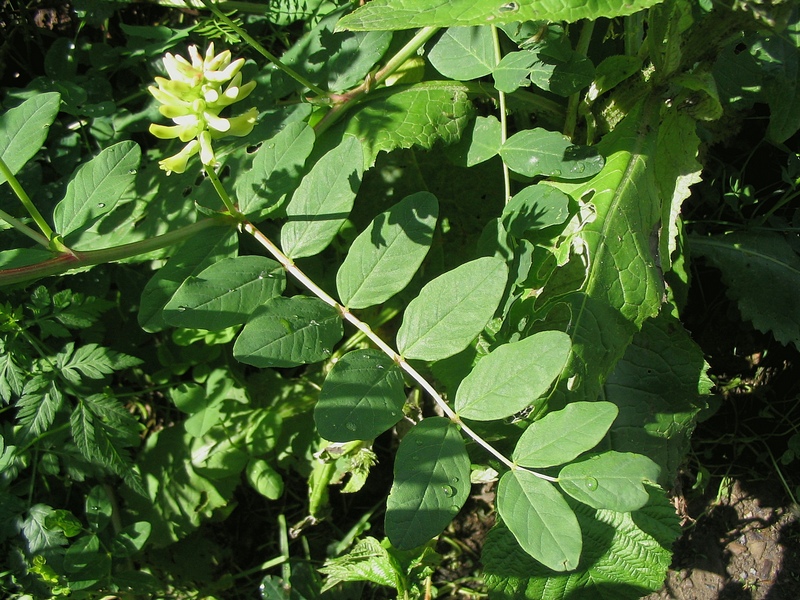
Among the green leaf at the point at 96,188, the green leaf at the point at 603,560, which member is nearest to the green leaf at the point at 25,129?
the green leaf at the point at 96,188

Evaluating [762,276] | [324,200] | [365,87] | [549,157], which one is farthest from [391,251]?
[762,276]

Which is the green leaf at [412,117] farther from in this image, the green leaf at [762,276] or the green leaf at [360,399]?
the green leaf at [762,276]

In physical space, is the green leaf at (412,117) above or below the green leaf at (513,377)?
above

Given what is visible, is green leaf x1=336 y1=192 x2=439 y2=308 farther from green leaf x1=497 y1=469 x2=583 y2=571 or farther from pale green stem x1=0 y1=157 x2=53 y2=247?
pale green stem x1=0 y1=157 x2=53 y2=247

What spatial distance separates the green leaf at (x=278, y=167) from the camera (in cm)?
177

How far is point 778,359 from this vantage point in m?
2.75

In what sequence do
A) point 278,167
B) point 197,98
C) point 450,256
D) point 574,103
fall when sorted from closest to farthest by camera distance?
point 197,98 → point 278,167 → point 574,103 → point 450,256

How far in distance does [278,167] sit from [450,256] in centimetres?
87

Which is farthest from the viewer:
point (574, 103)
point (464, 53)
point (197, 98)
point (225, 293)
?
point (574, 103)

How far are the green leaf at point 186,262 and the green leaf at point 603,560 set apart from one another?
1098 mm

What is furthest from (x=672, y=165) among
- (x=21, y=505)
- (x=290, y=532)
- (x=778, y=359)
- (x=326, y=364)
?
(x=21, y=505)

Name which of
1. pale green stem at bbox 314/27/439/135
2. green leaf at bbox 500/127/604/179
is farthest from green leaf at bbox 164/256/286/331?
green leaf at bbox 500/127/604/179

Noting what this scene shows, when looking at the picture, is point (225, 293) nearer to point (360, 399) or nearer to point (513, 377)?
point (360, 399)

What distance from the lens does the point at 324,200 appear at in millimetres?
1705
